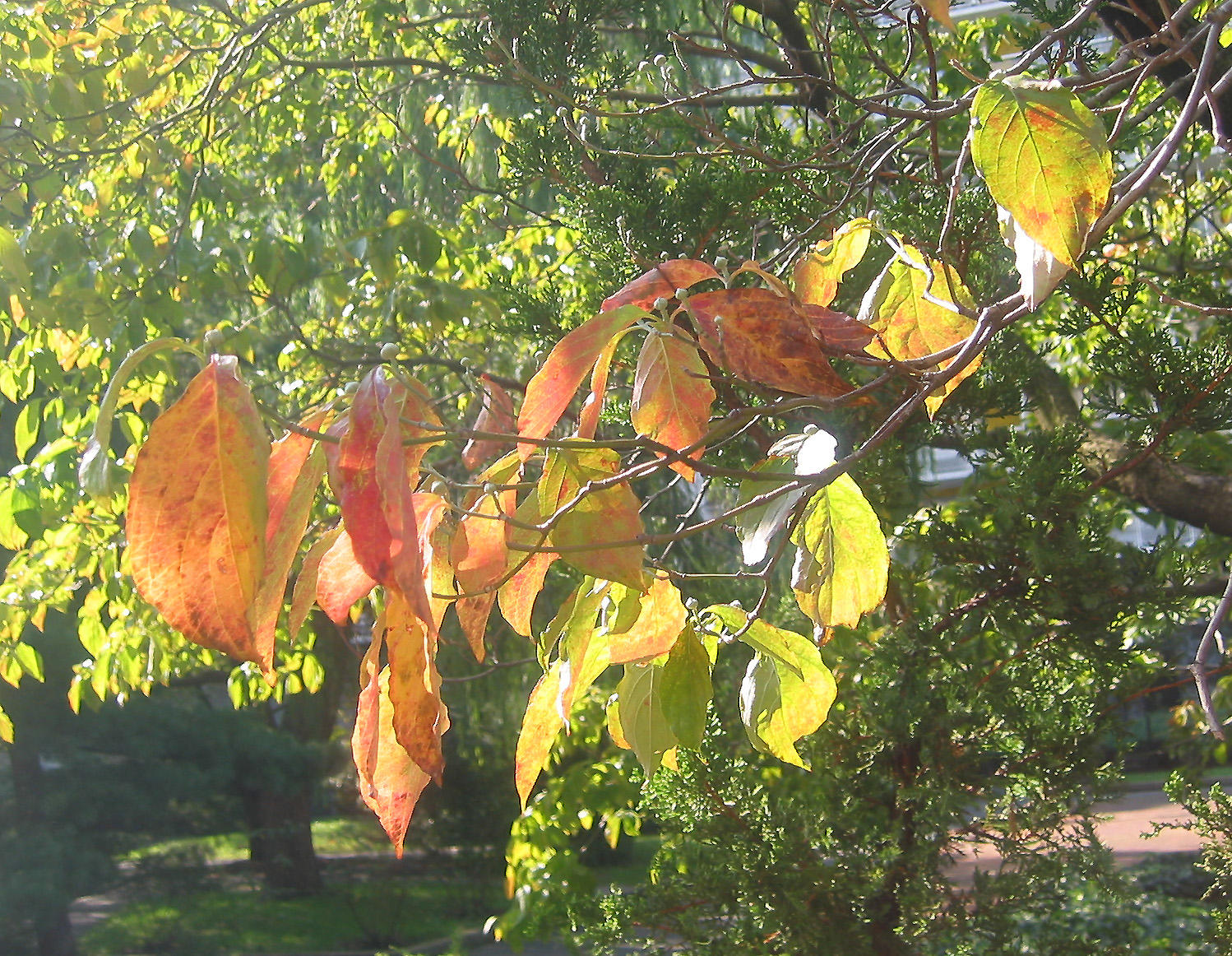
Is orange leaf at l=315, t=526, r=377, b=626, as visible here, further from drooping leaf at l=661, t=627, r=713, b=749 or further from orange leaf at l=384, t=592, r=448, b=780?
drooping leaf at l=661, t=627, r=713, b=749

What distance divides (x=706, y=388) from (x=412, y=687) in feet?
0.86

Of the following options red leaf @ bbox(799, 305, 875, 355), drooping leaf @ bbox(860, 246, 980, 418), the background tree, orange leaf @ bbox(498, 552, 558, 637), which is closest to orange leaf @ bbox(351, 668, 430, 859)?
the background tree

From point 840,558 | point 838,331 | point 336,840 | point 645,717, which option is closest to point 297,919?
point 336,840

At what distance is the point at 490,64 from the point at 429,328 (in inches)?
45.9

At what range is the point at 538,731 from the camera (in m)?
0.73

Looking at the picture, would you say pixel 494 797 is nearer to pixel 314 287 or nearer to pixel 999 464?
pixel 314 287

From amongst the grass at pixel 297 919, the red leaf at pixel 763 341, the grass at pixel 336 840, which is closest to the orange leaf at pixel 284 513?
the red leaf at pixel 763 341

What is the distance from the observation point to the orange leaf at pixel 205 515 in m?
0.42

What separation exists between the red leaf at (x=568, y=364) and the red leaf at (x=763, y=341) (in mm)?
44

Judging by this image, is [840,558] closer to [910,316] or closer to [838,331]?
[838,331]

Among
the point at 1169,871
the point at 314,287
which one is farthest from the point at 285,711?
the point at 1169,871

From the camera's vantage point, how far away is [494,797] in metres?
7.75

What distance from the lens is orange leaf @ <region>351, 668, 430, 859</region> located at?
58 cm

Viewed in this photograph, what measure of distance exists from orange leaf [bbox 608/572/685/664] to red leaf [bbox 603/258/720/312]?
181mm
